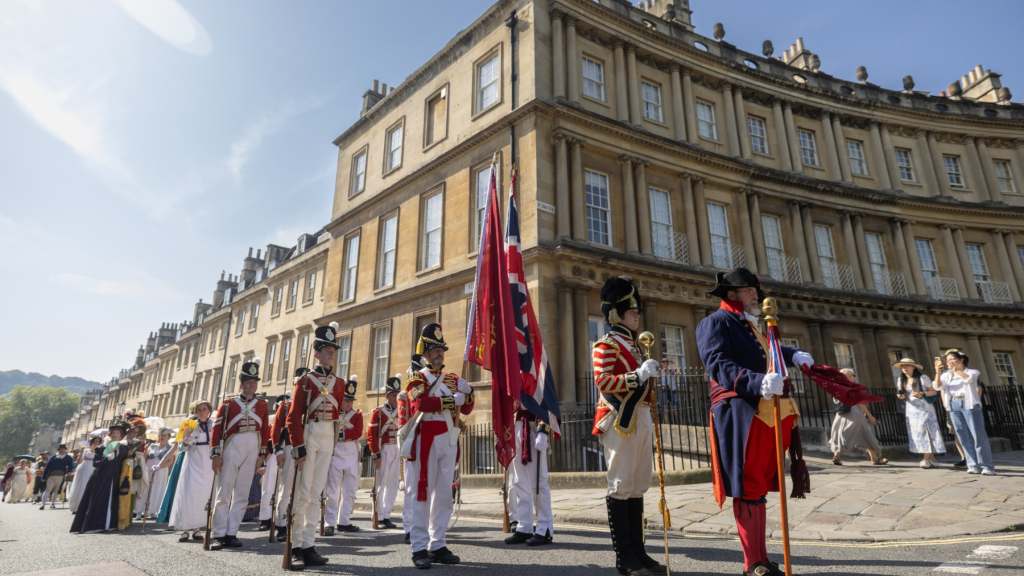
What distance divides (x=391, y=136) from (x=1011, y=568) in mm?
22202

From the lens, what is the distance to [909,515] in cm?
562

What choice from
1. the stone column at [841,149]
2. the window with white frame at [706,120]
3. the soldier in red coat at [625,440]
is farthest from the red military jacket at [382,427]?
the stone column at [841,149]

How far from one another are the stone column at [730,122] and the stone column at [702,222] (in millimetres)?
2534

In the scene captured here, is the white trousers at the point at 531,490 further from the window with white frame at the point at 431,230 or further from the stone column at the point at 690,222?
the stone column at the point at 690,222

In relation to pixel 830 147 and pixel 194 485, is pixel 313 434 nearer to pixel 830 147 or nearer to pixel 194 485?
pixel 194 485

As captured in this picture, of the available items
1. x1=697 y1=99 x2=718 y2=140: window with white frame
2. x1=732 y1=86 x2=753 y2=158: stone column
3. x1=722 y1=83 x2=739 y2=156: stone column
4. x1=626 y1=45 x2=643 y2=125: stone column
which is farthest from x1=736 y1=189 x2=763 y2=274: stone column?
x1=626 y1=45 x2=643 y2=125: stone column

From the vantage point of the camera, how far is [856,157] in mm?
22328

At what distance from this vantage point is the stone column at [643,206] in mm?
16406

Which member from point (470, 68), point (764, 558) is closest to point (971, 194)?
point (470, 68)

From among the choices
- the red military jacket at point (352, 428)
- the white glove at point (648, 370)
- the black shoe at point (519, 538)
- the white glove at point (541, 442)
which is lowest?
the black shoe at point (519, 538)

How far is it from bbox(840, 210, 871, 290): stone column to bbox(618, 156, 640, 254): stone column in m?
9.94

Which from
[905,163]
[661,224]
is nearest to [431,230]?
[661,224]

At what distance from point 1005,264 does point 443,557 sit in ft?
93.6

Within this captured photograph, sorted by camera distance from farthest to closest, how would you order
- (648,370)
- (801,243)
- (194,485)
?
1. (801,243)
2. (194,485)
3. (648,370)
